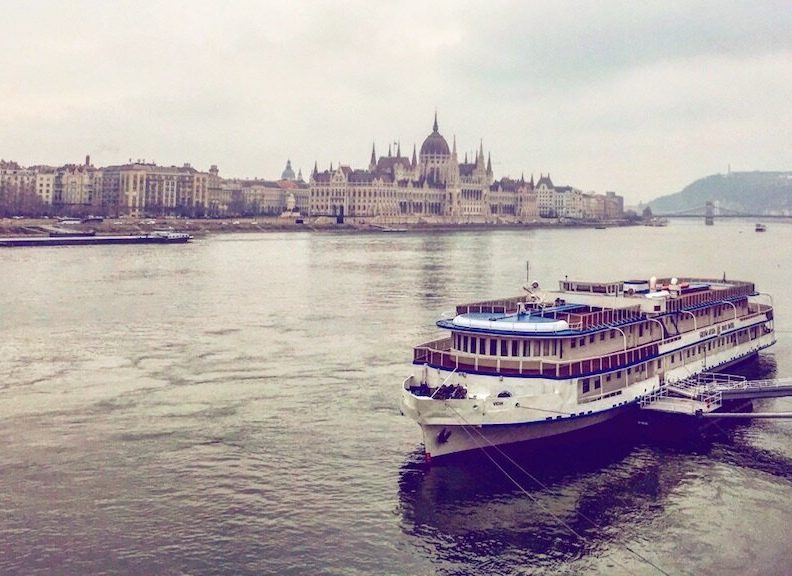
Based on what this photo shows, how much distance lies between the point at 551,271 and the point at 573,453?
224ft

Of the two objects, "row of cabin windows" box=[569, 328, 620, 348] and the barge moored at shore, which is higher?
the barge moored at shore

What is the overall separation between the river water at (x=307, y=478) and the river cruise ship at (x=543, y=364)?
117 cm

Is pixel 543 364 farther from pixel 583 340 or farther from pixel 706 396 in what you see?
pixel 706 396

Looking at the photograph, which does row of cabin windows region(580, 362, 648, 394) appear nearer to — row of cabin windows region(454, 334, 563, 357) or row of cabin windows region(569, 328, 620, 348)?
row of cabin windows region(569, 328, 620, 348)

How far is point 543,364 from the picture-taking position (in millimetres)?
26328

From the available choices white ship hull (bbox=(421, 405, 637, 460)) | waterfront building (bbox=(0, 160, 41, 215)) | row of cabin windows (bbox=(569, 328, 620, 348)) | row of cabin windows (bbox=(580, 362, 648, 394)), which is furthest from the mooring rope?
waterfront building (bbox=(0, 160, 41, 215))

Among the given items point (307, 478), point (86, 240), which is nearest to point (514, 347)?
point (307, 478)

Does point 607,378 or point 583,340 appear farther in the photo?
point 607,378

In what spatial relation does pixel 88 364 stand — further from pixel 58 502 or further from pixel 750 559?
pixel 750 559

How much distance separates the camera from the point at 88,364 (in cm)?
3853

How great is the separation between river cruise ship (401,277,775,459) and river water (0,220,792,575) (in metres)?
1.17

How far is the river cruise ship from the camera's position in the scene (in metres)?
25.1

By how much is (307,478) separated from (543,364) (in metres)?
7.96

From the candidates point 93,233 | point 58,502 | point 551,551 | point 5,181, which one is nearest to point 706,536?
point 551,551
